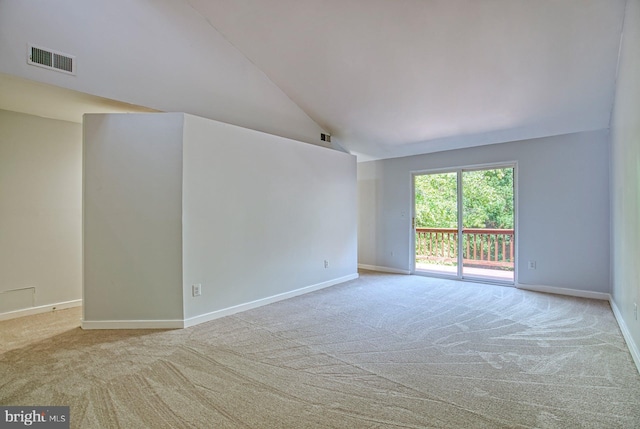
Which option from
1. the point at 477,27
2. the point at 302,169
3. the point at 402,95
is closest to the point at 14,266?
the point at 302,169

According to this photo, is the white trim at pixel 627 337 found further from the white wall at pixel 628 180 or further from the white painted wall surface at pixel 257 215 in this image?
the white painted wall surface at pixel 257 215

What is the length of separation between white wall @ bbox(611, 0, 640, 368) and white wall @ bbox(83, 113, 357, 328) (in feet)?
12.2

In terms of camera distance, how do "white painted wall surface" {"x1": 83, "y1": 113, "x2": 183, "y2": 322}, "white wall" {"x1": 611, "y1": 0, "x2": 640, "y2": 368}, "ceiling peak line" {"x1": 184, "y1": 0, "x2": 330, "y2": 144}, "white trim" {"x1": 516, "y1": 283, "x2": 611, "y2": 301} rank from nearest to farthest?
"white wall" {"x1": 611, "y1": 0, "x2": 640, "y2": 368} → "white painted wall surface" {"x1": 83, "y1": 113, "x2": 183, "y2": 322} → "ceiling peak line" {"x1": 184, "y1": 0, "x2": 330, "y2": 144} → "white trim" {"x1": 516, "y1": 283, "x2": 611, "y2": 301}

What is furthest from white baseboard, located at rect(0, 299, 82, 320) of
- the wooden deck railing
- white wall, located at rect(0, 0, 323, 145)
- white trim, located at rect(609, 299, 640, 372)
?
white trim, located at rect(609, 299, 640, 372)

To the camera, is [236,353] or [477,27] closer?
[236,353]

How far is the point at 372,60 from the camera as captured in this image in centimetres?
399

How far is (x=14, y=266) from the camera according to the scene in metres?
3.90

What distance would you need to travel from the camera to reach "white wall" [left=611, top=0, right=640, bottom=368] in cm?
248

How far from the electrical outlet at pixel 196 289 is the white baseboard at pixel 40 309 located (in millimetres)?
2025

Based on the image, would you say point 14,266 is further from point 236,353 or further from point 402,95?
point 402,95

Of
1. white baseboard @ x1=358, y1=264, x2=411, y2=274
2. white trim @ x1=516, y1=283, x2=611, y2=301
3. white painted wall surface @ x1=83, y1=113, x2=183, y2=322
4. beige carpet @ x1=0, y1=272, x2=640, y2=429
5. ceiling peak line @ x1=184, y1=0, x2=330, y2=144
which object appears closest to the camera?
beige carpet @ x1=0, y1=272, x2=640, y2=429

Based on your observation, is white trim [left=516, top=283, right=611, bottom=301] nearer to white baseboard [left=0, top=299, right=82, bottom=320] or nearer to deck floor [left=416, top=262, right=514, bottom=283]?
deck floor [left=416, top=262, right=514, bottom=283]

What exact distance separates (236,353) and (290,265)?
2.03 meters

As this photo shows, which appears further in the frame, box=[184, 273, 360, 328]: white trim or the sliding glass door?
the sliding glass door
